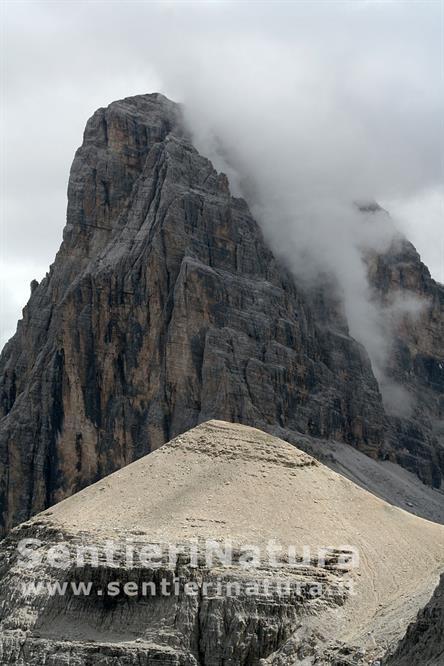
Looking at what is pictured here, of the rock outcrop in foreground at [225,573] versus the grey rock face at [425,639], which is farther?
the rock outcrop in foreground at [225,573]

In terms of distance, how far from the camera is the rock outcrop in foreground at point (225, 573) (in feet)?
326

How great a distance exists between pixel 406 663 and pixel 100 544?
30345 mm

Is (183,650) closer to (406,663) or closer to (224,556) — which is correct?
(224,556)

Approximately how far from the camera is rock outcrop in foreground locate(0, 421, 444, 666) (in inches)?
3912

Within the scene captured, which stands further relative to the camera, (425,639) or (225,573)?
(225,573)

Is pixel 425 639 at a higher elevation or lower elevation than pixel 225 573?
lower

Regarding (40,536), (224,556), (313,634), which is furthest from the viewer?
(40,536)

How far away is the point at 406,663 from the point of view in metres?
83.2

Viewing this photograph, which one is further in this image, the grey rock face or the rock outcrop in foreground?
the rock outcrop in foreground

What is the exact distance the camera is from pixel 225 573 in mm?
102812

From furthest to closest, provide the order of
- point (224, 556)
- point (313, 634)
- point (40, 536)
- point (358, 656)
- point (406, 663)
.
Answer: point (40, 536), point (224, 556), point (313, 634), point (358, 656), point (406, 663)

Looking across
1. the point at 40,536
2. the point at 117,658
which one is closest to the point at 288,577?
the point at 117,658

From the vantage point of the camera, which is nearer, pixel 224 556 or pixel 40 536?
pixel 224 556

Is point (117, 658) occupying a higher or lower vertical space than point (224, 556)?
lower
